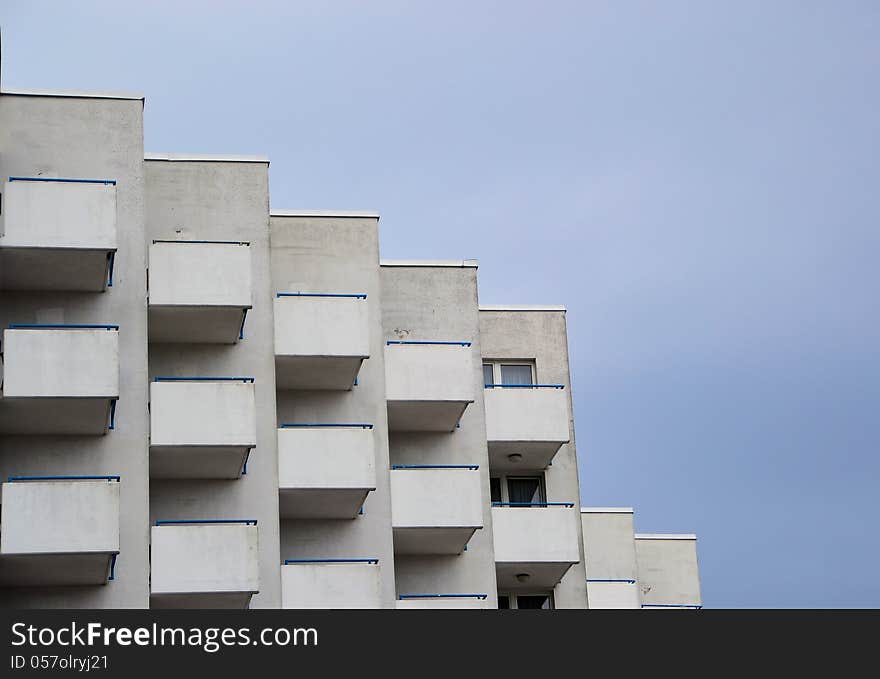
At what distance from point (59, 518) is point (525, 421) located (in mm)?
13019

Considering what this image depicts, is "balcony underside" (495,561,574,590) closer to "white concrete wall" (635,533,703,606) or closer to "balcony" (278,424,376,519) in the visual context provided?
"balcony" (278,424,376,519)

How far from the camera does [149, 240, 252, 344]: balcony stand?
144 ft

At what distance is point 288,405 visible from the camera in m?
46.9

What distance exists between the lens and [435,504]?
46312mm

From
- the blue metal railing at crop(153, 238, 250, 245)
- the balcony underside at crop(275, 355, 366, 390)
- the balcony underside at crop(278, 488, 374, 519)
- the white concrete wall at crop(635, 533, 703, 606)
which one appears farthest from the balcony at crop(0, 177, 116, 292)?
the white concrete wall at crop(635, 533, 703, 606)

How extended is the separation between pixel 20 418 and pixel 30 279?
9.99 feet

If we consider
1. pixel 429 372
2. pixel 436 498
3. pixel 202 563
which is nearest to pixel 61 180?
pixel 202 563

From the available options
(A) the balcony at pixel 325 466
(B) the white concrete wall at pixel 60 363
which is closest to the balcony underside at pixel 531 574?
(A) the balcony at pixel 325 466

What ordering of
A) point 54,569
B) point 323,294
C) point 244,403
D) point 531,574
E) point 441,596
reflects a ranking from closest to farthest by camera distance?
1. point 54,569
2. point 244,403
3. point 441,596
4. point 323,294
5. point 531,574

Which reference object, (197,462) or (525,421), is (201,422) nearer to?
(197,462)

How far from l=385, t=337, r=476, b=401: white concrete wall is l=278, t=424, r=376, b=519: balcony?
202cm

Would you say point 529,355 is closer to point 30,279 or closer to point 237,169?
point 237,169
